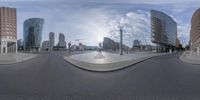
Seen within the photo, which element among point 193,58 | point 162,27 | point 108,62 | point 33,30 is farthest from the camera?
point 193,58

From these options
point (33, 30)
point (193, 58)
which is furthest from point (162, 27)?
point (193, 58)

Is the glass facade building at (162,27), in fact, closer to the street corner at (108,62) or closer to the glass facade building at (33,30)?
the street corner at (108,62)

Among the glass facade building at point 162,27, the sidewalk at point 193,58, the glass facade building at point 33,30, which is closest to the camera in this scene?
the glass facade building at point 162,27

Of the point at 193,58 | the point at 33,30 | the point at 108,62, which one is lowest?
the point at 193,58

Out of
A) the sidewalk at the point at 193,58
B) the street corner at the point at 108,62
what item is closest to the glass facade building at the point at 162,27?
the street corner at the point at 108,62

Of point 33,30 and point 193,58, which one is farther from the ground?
point 33,30

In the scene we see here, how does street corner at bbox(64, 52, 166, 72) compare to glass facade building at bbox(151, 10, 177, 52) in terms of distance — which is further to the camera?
street corner at bbox(64, 52, 166, 72)

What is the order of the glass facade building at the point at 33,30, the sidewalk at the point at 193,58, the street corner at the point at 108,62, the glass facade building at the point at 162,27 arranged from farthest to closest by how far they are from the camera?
the sidewalk at the point at 193,58
the street corner at the point at 108,62
the glass facade building at the point at 33,30
the glass facade building at the point at 162,27

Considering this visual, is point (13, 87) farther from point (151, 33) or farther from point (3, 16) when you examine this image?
point (151, 33)

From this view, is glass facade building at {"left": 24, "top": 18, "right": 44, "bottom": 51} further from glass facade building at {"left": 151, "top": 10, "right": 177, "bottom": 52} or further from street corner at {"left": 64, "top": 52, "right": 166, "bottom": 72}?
glass facade building at {"left": 151, "top": 10, "right": 177, "bottom": 52}

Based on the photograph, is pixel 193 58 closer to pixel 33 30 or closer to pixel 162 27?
pixel 162 27

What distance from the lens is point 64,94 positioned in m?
4.99

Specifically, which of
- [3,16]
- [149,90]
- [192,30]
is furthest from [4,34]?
[192,30]

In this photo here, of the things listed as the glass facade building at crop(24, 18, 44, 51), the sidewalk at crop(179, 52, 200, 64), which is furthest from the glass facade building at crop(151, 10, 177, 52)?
the sidewalk at crop(179, 52, 200, 64)
